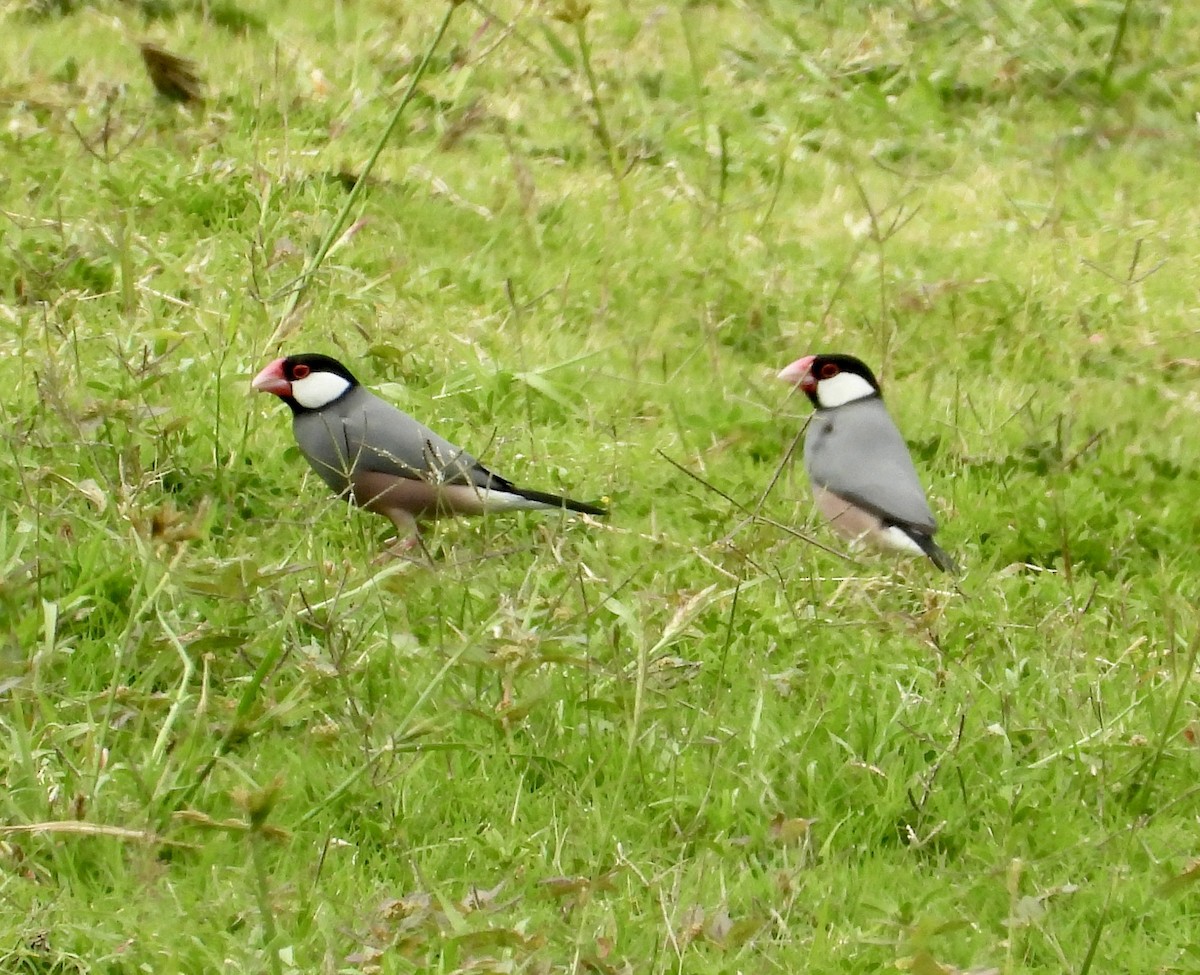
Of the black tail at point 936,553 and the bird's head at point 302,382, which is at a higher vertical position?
the bird's head at point 302,382

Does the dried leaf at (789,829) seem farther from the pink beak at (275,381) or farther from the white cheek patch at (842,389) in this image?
the white cheek patch at (842,389)

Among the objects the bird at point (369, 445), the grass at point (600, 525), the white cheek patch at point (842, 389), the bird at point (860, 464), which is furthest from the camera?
the white cheek patch at point (842, 389)

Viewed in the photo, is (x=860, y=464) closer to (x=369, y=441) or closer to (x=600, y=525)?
(x=600, y=525)

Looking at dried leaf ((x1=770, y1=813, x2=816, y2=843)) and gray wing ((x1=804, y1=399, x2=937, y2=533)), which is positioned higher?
dried leaf ((x1=770, y1=813, x2=816, y2=843))

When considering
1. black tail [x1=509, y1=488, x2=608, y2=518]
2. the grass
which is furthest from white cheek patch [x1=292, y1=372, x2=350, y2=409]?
black tail [x1=509, y1=488, x2=608, y2=518]

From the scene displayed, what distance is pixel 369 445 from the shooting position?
5203 mm

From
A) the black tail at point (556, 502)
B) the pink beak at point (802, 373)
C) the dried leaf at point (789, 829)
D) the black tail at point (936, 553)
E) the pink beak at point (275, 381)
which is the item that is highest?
the dried leaf at point (789, 829)

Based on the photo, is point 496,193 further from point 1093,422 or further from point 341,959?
point 341,959

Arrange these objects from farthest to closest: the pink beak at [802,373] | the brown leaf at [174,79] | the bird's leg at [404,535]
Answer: the brown leaf at [174,79]
the pink beak at [802,373]
the bird's leg at [404,535]

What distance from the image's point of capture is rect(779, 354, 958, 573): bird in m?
5.22

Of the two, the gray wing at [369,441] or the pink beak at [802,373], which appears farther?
the pink beak at [802,373]

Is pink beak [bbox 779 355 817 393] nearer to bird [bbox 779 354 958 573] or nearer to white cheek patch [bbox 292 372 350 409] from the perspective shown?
bird [bbox 779 354 958 573]

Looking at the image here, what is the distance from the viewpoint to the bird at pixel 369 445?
508 centimetres

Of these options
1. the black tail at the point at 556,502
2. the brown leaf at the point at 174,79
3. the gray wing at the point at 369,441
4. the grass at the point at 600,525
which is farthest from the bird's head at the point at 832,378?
the brown leaf at the point at 174,79
